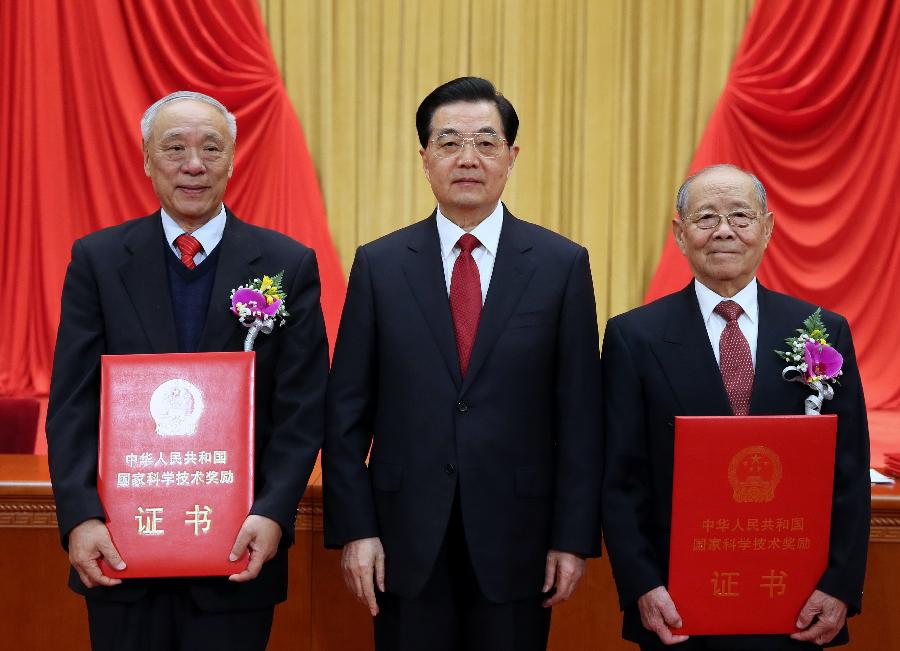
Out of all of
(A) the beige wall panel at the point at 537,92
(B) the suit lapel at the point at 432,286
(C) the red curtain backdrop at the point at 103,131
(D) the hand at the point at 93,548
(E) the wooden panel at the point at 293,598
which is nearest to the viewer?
(D) the hand at the point at 93,548

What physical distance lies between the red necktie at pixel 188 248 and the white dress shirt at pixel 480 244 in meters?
0.42

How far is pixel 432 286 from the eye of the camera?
1700 millimetres

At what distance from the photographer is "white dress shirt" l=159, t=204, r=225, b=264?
1727 mm

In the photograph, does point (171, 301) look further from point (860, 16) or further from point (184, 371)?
point (860, 16)

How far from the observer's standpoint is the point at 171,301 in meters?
1.68

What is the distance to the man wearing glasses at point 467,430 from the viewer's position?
1631mm

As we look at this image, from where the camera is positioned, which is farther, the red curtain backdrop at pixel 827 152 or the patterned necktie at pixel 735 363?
the red curtain backdrop at pixel 827 152

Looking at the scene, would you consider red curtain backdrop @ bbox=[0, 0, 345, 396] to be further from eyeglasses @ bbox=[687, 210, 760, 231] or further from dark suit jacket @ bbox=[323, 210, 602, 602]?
eyeglasses @ bbox=[687, 210, 760, 231]

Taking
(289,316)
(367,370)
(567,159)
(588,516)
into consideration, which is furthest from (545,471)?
(567,159)

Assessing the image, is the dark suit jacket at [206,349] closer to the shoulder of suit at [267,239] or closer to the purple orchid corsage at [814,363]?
the shoulder of suit at [267,239]

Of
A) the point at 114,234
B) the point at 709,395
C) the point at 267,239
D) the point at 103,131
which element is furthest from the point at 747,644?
the point at 103,131

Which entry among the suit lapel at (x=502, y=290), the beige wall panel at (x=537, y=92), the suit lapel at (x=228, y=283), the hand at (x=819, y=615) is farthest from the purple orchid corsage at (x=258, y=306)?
the beige wall panel at (x=537, y=92)

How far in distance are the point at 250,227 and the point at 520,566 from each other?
74 centimetres

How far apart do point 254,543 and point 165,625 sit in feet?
0.70
